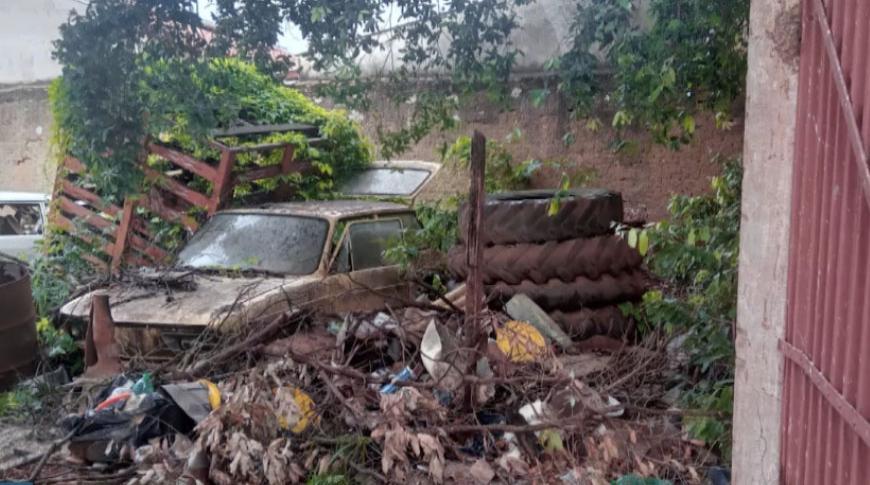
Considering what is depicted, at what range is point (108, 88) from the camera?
6324mm

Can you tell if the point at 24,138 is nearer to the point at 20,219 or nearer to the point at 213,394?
the point at 20,219

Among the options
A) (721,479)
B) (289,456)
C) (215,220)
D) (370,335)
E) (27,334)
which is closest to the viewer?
(721,479)

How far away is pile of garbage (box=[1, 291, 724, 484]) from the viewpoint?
4426 millimetres

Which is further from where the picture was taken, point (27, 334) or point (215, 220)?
point (215, 220)

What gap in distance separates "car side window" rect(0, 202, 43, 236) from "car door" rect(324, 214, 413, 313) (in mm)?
6126

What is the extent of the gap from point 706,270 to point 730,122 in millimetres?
3396

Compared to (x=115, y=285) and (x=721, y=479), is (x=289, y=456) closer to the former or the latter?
(x=721, y=479)

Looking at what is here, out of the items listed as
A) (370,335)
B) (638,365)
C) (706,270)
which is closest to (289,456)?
(370,335)

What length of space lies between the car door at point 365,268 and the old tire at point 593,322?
1.43 meters

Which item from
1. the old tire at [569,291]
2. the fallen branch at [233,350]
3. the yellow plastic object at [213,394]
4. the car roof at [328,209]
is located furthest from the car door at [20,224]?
the old tire at [569,291]

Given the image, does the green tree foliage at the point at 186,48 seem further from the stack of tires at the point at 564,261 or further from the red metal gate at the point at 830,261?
the red metal gate at the point at 830,261

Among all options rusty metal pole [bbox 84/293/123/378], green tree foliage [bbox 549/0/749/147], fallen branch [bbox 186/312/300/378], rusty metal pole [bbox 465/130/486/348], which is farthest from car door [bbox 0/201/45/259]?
rusty metal pole [bbox 465/130/486/348]

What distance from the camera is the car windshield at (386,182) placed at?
30.9 ft

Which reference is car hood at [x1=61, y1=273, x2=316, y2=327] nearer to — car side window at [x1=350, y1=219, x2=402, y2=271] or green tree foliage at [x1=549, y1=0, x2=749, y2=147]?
car side window at [x1=350, y1=219, x2=402, y2=271]
